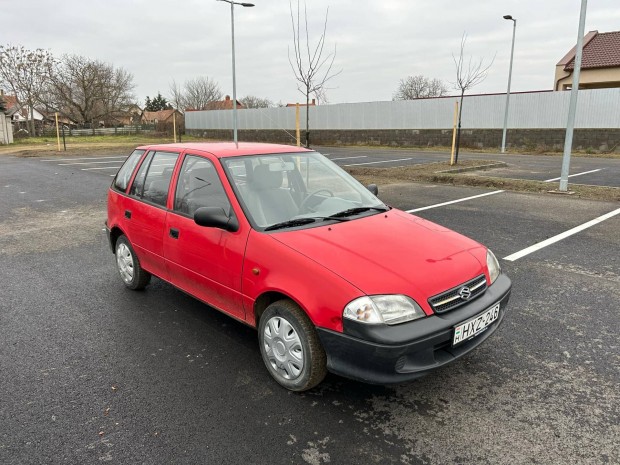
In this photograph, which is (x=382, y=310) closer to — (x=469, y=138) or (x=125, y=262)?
(x=125, y=262)

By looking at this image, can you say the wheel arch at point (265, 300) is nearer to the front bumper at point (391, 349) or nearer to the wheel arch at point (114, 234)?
the front bumper at point (391, 349)

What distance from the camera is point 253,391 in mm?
3043

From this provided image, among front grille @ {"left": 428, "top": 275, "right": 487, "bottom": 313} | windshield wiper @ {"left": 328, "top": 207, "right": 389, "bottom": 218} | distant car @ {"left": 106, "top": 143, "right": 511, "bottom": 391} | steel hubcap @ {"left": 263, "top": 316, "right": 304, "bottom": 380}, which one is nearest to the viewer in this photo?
distant car @ {"left": 106, "top": 143, "right": 511, "bottom": 391}

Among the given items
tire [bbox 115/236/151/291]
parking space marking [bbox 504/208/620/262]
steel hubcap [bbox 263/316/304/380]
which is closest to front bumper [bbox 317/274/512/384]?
steel hubcap [bbox 263/316/304/380]

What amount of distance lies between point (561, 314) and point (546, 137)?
80.5 feet

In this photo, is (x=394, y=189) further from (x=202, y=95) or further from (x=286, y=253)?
(x=202, y=95)

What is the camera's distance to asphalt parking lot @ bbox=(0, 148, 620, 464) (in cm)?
250

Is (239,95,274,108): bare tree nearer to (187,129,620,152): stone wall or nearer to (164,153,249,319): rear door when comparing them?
(187,129,620,152): stone wall

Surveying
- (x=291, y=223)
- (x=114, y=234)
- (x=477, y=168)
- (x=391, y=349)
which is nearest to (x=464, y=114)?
(x=477, y=168)

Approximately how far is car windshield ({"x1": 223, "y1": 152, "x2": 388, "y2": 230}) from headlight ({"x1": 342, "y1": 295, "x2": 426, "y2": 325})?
0.94 meters

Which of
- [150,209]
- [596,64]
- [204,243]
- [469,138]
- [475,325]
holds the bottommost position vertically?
[475,325]

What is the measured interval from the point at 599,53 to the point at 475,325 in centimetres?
3263

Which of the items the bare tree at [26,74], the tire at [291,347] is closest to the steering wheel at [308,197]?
the tire at [291,347]

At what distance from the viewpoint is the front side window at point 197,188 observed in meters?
3.63
